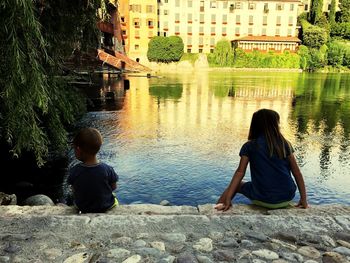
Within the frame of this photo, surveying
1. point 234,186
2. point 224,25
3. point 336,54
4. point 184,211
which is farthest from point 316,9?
point 184,211

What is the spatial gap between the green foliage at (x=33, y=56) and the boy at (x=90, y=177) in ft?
2.25

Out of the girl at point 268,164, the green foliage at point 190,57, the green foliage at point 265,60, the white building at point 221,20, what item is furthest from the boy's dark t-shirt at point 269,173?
the white building at point 221,20

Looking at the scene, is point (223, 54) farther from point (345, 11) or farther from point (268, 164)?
point (268, 164)

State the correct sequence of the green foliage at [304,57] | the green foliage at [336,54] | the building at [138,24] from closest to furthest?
the building at [138,24] < the green foliage at [304,57] < the green foliage at [336,54]

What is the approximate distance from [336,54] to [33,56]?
85671 mm

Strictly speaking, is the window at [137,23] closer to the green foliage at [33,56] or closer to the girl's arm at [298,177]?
the green foliage at [33,56]

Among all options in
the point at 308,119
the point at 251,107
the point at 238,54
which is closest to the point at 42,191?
the point at 308,119

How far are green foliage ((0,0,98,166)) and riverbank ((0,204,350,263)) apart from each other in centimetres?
131

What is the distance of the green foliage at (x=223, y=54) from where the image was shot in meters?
78.7

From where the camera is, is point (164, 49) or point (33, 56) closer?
point (33, 56)

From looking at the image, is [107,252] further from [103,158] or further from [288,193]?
[103,158]

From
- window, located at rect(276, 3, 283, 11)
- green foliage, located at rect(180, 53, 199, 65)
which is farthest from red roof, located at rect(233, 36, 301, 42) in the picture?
green foliage, located at rect(180, 53, 199, 65)

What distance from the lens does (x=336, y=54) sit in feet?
263

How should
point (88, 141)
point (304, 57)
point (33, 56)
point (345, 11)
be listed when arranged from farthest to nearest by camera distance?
point (345, 11)
point (304, 57)
point (33, 56)
point (88, 141)
